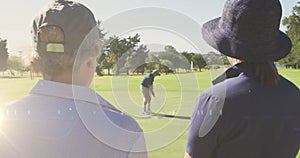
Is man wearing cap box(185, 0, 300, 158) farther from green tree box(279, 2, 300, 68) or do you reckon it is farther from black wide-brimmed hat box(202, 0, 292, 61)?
green tree box(279, 2, 300, 68)

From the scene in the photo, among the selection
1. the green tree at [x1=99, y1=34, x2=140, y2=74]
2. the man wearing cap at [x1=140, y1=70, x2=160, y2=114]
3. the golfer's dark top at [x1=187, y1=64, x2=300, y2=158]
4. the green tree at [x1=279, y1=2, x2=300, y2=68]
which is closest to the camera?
the green tree at [x1=99, y1=34, x2=140, y2=74]

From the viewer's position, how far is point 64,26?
137 cm

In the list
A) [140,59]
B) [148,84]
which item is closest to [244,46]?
[140,59]

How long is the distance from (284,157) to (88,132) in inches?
37.9

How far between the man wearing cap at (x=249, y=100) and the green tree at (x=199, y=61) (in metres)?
0.10

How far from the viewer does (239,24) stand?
176 cm

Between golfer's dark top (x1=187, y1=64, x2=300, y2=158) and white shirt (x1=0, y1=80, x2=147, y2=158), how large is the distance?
444 mm

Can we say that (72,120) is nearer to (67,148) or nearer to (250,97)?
(67,148)

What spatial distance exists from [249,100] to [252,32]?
0.31 m

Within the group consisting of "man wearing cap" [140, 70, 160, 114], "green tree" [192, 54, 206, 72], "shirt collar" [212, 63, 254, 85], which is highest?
"green tree" [192, 54, 206, 72]

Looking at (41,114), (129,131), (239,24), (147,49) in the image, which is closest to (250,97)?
(239,24)

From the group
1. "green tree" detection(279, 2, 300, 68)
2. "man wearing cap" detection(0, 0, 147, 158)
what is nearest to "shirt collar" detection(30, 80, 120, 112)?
"man wearing cap" detection(0, 0, 147, 158)

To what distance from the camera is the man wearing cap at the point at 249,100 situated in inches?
65.9

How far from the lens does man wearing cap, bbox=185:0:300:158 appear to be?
1.67 meters
